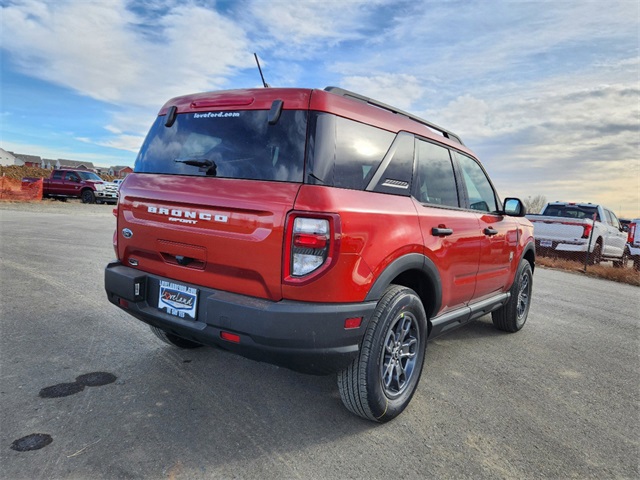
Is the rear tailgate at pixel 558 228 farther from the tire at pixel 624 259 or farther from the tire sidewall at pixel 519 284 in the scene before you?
the tire sidewall at pixel 519 284

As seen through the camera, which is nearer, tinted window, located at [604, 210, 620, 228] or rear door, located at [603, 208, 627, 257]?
rear door, located at [603, 208, 627, 257]

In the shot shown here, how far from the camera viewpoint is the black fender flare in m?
2.55

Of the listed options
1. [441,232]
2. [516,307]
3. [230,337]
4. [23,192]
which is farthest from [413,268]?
[23,192]

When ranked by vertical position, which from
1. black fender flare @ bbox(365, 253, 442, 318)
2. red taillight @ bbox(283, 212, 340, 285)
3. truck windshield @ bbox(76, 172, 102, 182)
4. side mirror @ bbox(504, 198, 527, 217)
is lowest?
black fender flare @ bbox(365, 253, 442, 318)

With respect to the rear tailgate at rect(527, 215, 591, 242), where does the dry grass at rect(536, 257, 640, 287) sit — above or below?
below

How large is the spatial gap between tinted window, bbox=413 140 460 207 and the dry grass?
9246 mm

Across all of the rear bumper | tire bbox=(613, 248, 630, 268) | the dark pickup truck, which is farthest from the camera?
the dark pickup truck

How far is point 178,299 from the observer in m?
2.66

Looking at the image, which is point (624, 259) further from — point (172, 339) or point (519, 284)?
point (172, 339)

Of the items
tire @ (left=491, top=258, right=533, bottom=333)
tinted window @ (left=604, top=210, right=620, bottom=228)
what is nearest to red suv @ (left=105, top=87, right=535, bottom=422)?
tire @ (left=491, top=258, right=533, bottom=333)

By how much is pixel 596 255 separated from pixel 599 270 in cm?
94

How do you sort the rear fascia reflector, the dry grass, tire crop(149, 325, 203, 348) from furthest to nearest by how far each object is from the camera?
the dry grass, tire crop(149, 325, 203, 348), the rear fascia reflector

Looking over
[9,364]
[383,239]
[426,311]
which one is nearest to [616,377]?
[426,311]

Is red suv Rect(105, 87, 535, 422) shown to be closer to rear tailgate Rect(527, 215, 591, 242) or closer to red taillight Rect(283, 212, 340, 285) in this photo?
red taillight Rect(283, 212, 340, 285)
